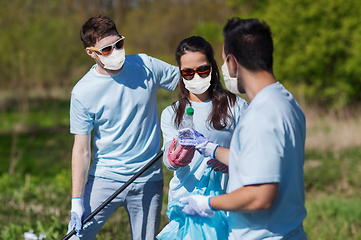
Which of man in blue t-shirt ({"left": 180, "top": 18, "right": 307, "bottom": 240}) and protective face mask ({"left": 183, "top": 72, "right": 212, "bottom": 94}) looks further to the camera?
protective face mask ({"left": 183, "top": 72, "right": 212, "bottom": 94})

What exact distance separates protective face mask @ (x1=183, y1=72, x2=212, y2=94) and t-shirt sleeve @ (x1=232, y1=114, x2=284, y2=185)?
0.85 meters

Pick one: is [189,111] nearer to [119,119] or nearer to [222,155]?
[222,155]

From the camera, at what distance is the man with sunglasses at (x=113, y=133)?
2428 millimetres

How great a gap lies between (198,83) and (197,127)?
0.27m

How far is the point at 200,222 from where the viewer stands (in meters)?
1.91

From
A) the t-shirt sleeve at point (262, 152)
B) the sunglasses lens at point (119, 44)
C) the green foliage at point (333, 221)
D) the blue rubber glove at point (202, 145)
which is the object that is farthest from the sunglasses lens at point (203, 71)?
the green foliage at point (333, 221)

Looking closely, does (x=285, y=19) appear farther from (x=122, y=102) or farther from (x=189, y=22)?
(x=189, y=22)

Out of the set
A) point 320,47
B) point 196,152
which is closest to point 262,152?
point 196,152

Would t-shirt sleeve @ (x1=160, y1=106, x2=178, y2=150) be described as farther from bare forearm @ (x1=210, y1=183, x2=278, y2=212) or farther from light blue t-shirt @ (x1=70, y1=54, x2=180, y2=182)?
bare forearm @ (x1=210, y1=183, x2=278, y2=212)

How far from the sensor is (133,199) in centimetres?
255

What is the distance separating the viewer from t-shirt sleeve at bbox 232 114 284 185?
1328mm

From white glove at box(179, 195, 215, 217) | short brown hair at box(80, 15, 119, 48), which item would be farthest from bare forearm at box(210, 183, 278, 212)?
short brown hair at box(80, 15, 119, 48)

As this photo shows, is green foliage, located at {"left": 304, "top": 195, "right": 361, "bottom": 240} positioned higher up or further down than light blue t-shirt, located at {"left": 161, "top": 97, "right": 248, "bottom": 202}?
further down

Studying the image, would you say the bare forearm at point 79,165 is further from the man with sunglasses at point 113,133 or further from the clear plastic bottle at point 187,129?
the clear plastic bottle at point 187,129
